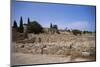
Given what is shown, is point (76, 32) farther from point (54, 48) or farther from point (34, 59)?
point (34, 59)

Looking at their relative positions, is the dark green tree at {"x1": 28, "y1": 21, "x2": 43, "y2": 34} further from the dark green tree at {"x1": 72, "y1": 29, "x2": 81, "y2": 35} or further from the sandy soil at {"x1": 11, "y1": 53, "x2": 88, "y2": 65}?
the dark green tree at {"x1": 72, "y1": 29, "x2": 81, "y2": 35}

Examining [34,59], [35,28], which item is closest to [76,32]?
[35,28]

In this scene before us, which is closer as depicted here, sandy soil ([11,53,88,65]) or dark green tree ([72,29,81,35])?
sandy soil ([11,53,88,65])

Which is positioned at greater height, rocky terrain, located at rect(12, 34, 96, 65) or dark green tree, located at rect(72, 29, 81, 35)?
dark green tree, located at rect(72, 29, 81, 35)

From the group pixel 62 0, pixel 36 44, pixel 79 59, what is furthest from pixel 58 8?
pixel 79 59

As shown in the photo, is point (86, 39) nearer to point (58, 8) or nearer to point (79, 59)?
point (79, 59)

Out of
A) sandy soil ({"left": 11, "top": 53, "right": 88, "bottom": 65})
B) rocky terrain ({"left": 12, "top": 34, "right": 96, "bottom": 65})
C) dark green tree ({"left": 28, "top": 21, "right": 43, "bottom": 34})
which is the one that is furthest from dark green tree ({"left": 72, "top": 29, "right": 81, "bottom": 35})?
dark green tree ({"left": 28, "top": 21, "right": 43, "bottom": 34})

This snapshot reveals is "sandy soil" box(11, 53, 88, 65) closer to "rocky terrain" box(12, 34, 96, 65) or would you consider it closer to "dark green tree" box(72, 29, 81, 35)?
"rocky terrain" box(12, 34, 96, 65)

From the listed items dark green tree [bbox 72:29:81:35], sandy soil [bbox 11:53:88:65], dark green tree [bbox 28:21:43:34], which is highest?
dark green tree [bbox 28:21:43:34]

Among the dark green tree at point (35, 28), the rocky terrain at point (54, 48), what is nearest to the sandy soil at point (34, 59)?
the rocky terrain at point (54, 48)

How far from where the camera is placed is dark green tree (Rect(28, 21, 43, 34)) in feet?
8.13

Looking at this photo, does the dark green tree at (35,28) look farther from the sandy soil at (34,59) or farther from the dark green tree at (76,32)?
the dark green tree at (76,32)

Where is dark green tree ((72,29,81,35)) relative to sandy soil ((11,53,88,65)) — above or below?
above

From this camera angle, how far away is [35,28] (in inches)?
98.6
